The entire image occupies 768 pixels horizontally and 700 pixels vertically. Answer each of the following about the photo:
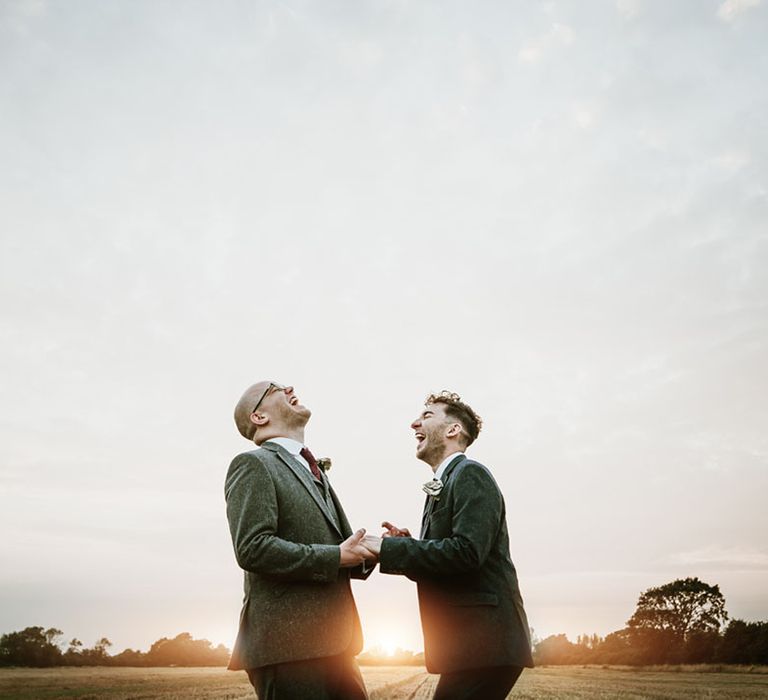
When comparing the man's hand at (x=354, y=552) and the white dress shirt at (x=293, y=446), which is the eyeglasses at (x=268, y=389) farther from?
the man's hand at (x=354, y=552)

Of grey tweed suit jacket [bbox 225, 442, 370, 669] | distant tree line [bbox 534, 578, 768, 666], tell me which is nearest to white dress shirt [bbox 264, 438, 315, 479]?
grey tweed suit jacket [bbox 225, 442, 370, 669]

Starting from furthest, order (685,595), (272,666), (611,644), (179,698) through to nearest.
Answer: (685,595) < (611,644) < (179,698) < (272,666)

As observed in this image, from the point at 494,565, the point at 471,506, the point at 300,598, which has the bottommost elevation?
the point at 300,598

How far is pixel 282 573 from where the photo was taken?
407 cm

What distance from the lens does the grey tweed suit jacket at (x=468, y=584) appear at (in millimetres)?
4418

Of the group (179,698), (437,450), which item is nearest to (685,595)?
(179,698)

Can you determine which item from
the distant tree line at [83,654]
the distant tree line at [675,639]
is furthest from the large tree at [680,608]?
the distant tree line at [83,654]

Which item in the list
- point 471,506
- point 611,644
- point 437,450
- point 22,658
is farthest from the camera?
point 611,644

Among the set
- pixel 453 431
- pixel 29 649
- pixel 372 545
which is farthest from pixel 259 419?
pixel 29 649

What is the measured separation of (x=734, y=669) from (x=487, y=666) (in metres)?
52.3

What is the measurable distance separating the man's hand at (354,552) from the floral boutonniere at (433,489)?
0.82m

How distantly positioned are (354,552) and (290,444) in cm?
116

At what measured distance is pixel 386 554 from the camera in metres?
4.53

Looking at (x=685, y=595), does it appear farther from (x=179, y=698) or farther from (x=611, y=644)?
(x=179, y=698)
